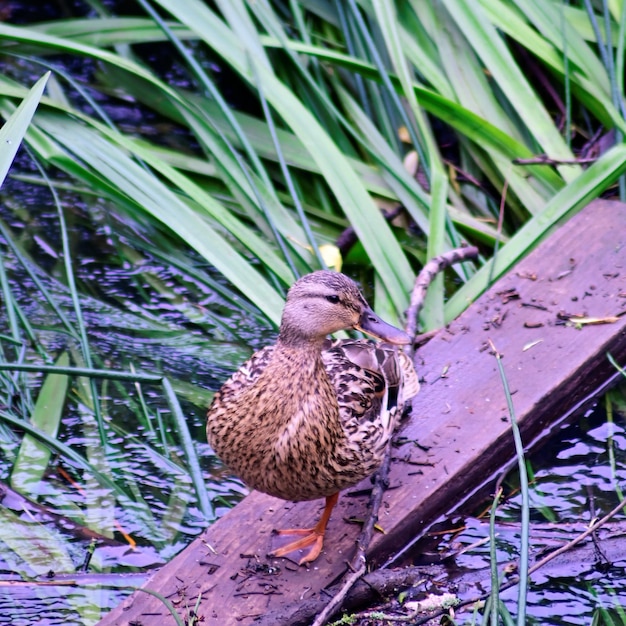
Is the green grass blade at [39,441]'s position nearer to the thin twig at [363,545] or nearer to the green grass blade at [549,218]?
the thin twig at [363,545]

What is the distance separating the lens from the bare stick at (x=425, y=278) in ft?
11.0

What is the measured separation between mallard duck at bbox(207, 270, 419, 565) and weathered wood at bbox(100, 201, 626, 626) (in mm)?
107

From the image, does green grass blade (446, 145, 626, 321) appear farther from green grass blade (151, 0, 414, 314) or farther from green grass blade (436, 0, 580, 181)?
green grass blade (436, 0, 580, 181)

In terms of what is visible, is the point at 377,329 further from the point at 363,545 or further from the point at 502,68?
the point at 502,68

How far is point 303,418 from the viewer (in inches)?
98.7

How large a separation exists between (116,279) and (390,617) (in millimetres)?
1983

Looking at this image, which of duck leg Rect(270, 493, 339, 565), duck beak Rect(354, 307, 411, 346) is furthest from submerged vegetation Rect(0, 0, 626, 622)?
duck beak Rect(354, 307, 411, 346)

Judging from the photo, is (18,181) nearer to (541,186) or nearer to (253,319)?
(253,319)

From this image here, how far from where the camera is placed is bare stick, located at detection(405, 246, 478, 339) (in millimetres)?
3352

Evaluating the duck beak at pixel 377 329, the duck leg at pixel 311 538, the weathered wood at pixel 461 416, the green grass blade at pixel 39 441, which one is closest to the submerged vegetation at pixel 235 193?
the green grass blade at pixel 39 441

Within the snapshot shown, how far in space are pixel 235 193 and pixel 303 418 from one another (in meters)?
1.60

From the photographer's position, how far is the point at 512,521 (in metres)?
2.83

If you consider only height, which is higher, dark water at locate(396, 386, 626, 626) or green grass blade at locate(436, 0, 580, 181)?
green grass blade at locate(436, 0, 580, 181)

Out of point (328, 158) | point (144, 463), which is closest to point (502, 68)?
point (328, 158)
